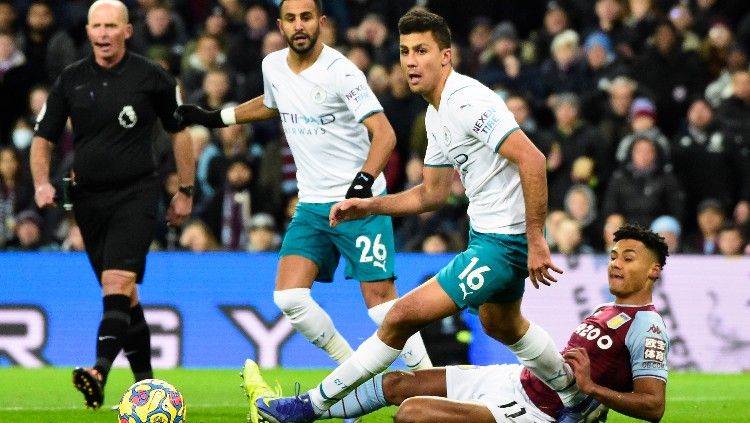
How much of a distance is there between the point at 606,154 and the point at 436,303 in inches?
332

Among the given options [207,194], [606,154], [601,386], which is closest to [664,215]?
[606,154]

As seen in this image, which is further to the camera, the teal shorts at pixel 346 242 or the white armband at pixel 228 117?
the white armband at pixel 228 117

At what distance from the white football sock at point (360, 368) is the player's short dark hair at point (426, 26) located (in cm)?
150

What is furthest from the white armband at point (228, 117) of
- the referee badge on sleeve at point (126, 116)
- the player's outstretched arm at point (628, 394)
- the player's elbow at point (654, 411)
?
the player's elbow at point (654, 411)

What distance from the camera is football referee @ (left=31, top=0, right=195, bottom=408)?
966 cm

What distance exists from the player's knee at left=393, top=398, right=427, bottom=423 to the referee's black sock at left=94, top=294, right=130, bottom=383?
7.68 feet

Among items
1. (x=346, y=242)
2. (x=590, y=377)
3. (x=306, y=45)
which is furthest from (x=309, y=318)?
(x=590, y=377)

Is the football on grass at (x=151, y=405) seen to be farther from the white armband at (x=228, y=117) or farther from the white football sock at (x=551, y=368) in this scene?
the white armband at (x=228, y=117)

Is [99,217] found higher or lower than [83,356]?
higher

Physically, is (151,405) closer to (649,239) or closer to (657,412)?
(657,412)

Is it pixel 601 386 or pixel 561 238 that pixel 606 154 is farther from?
pixel 601 386

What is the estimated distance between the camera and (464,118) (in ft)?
24.5

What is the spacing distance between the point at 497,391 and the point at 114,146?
10.9 feet

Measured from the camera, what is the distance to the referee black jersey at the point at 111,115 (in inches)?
384
